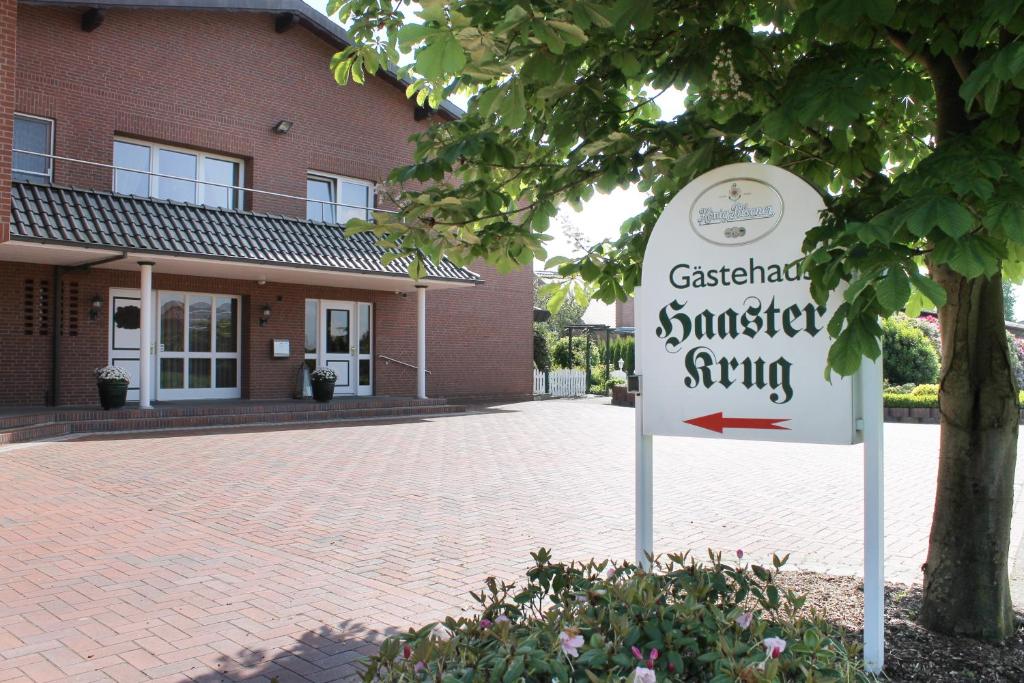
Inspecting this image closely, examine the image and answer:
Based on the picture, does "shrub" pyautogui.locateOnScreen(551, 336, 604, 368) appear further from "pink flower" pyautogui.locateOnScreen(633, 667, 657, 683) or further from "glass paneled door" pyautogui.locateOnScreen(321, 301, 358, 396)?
"pink flower" pyautogui.locateOnScreen(633, 667, 657, 683)

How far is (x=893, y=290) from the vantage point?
2.19 metres

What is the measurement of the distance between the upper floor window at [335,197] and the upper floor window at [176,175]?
191cm

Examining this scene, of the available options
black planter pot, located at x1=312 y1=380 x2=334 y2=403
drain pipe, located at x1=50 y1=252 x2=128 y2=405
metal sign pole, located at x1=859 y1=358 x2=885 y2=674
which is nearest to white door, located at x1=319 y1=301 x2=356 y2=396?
black planter pot, located at x1=312 y1=380 x2=334 y2=403

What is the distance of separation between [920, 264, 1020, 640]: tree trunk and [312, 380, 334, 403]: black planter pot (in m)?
15.6

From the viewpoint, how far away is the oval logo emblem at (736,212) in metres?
3.47

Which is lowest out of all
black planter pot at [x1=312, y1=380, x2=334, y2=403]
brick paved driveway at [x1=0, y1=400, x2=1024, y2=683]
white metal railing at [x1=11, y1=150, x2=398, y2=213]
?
brick paved driveway at [x1=0, y1=400, x2=1024, y2=683]

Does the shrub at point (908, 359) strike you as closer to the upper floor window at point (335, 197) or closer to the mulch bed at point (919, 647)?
the upper floor window at point (335, 197)

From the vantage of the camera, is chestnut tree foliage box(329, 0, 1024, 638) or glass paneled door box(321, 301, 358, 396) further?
glass paneled door box(321, 301, 358, 396)

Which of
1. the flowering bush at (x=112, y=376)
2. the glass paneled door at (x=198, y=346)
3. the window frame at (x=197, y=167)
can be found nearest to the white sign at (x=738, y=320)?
the flowering bush at (x=112, y=376)

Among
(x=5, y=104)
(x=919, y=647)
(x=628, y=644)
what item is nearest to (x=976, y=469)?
(x=919, y=647)

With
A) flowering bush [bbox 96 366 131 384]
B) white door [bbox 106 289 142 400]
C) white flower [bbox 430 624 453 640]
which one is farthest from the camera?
white door [bbox 106 289 142 400]

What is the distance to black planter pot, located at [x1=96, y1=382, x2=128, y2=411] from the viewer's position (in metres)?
14.4

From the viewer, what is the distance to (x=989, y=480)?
144 inches

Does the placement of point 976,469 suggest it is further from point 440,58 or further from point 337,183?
point 337,183
